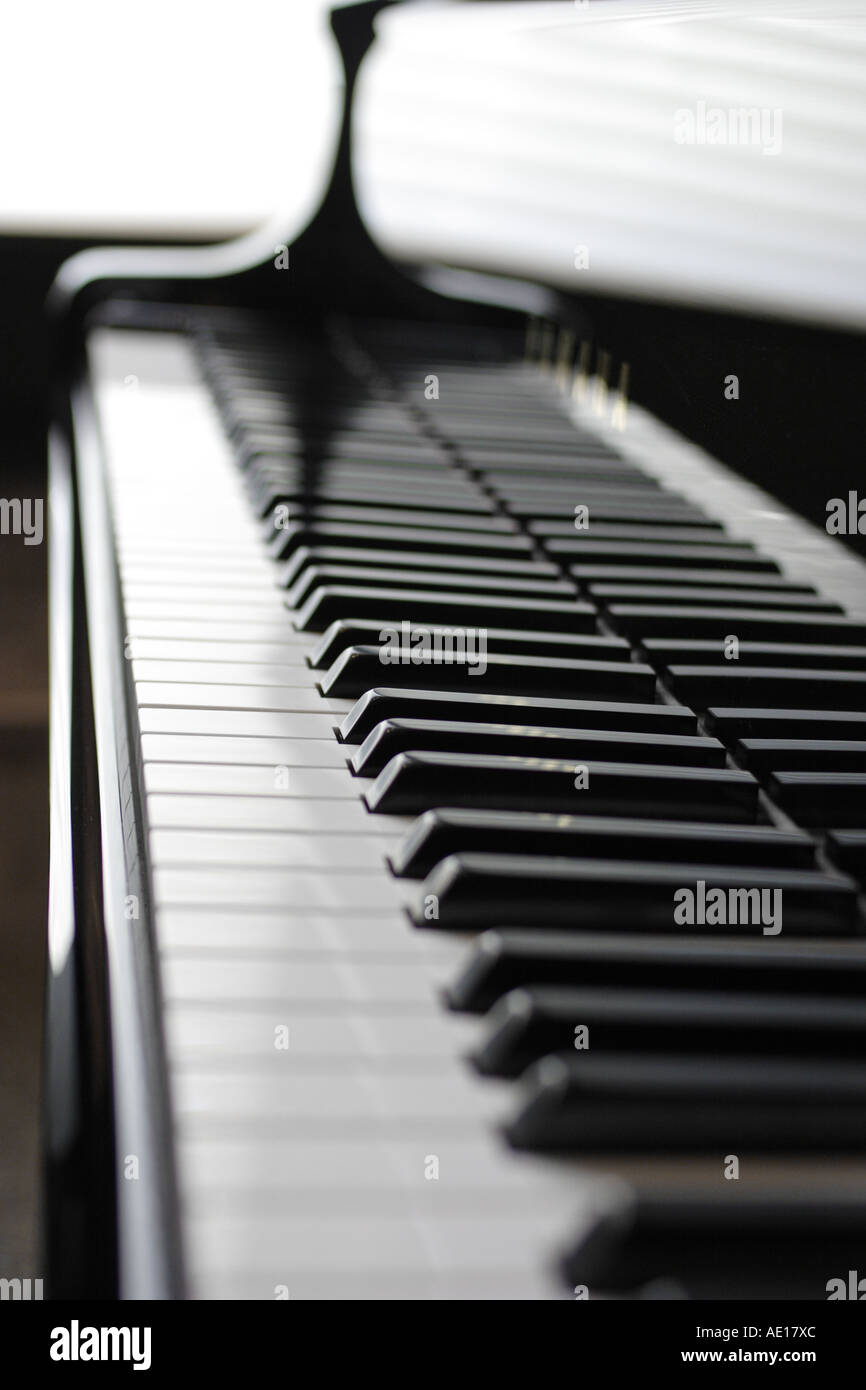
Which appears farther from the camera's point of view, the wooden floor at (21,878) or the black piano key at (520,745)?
the wooden floor at (21,878)

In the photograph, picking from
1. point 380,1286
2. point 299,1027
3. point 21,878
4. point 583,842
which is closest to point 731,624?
point 583,842

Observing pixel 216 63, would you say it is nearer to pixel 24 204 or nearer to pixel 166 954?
pixel 24 204

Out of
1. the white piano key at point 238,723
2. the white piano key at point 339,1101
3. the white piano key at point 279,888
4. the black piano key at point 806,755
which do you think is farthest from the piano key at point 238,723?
the white piano key at point 339,1101

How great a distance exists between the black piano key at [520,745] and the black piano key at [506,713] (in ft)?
0.14

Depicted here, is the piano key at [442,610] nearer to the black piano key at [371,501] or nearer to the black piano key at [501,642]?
the black piano key at [501,642]

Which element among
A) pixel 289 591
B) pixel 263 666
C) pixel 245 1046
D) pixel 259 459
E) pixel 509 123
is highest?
pixel 509 123

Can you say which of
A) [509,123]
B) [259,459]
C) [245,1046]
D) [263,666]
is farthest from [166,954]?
[509,123]

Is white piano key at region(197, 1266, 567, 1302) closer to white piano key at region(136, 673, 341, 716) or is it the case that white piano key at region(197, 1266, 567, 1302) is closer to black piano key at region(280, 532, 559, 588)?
white piano key at region(136, 673, 341, 716)

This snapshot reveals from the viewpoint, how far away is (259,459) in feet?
5.96

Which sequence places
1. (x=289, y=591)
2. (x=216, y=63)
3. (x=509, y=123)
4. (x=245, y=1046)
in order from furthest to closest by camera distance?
1. (x=216, y=63)
2. (x=509, y=123)
3. (x=289, y=591)
4. (x=245, y=1046)

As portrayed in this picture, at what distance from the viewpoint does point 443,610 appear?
1.33 meters

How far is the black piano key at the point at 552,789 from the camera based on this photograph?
0.96 m

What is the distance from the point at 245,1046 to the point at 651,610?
689 millimetres

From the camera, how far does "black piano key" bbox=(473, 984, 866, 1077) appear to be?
2.23ft
